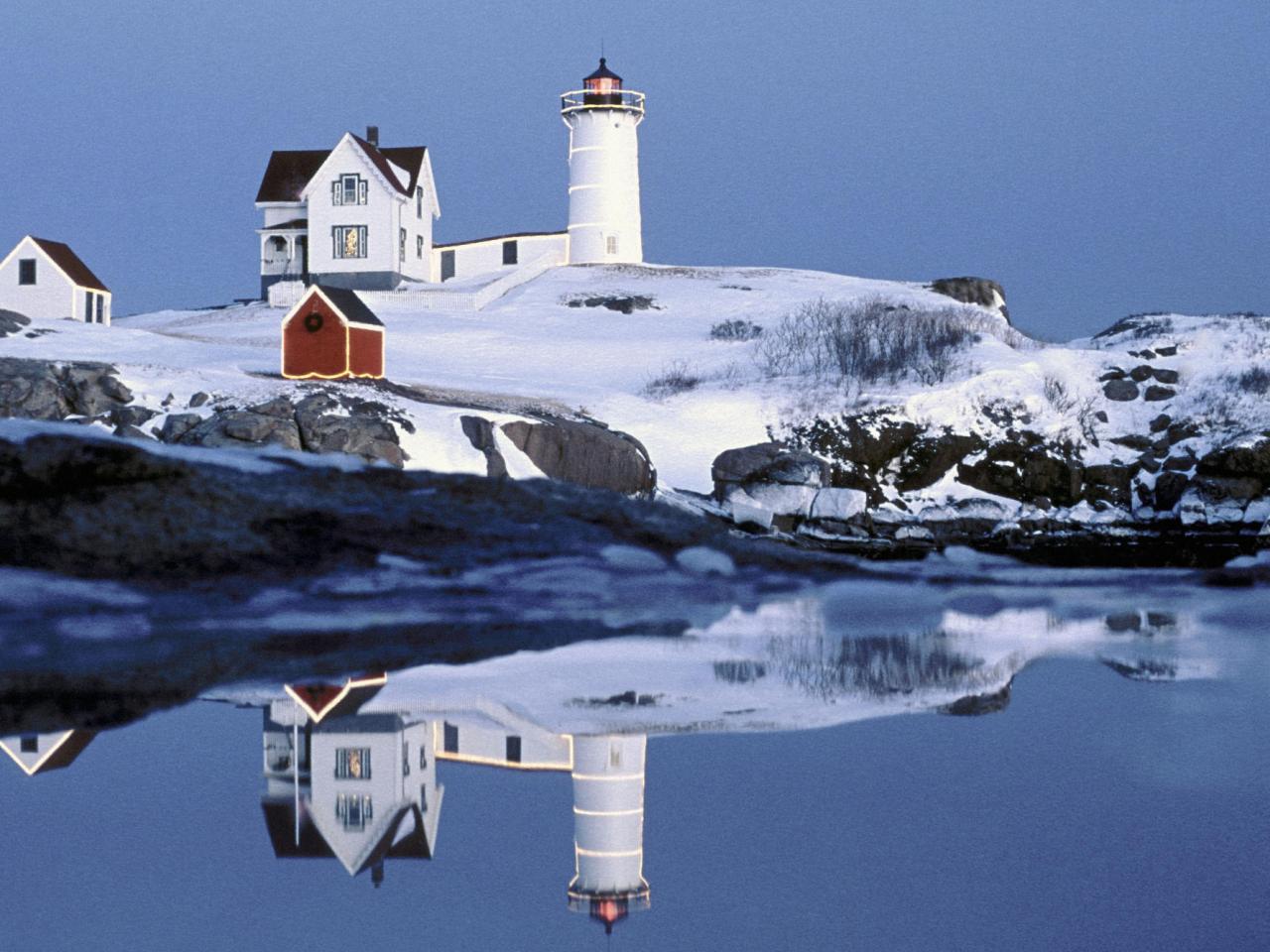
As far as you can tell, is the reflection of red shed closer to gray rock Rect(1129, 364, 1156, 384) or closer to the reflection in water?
gray rock Rect(1129, 364, 1156, 384)

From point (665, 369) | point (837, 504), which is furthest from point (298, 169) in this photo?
point (837, 504)

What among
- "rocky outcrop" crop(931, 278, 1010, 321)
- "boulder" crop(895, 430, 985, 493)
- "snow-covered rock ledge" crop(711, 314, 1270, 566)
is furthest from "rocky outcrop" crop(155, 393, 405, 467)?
"rocky outcrop" crop(931, 278, 1010, 321)

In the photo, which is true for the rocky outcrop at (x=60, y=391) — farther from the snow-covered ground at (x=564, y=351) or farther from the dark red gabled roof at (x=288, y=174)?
the dark red gabled roof at (x=288, y=174)

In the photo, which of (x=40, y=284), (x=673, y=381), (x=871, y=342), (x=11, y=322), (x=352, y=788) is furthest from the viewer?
(x=40, y=284)

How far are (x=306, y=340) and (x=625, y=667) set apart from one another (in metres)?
35.0

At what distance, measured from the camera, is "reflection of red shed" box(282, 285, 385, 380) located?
126 feet

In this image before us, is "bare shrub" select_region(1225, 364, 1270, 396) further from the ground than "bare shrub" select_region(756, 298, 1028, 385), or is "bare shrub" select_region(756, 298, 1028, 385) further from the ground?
"bare shrub" select_region(756, 298, 1028, 385)

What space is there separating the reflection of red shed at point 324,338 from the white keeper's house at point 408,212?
22.5 metres

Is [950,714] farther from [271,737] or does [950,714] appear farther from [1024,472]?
[1024,472]

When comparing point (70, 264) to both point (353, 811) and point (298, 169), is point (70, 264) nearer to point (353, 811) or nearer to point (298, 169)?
point (298, 169)

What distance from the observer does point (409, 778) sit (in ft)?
12.1

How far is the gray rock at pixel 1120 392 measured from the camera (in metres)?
41.4

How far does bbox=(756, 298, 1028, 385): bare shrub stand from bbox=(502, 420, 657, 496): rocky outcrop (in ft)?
36.1

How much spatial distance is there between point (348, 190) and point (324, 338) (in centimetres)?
2365
